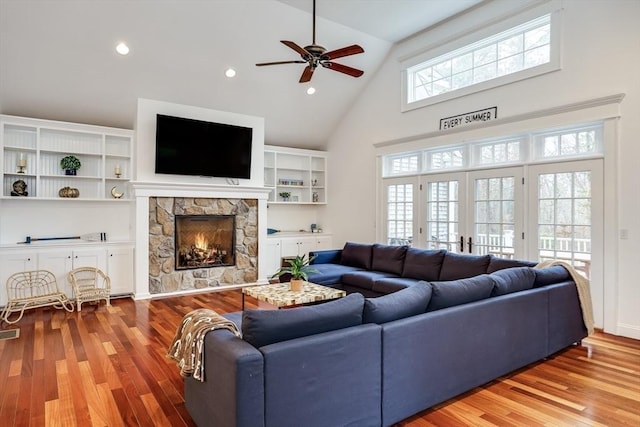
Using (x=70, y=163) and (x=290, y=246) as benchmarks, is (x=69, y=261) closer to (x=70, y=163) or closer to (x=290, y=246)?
(x=70, y=163)

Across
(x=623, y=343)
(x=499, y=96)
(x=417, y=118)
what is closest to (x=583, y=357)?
(x=623, y=343)

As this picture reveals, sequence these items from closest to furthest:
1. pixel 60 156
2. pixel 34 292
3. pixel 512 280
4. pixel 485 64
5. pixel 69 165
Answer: pixel 512 280 → pixel 34 292 → pixel 485 64 → pixel 69 165 → pixel 60 156

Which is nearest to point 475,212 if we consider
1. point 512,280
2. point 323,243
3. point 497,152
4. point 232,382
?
point 497,152

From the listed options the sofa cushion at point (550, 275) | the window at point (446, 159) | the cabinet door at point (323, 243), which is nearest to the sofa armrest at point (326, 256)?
the cabinet door at point (323, 243)

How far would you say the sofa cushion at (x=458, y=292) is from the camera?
2801 mm

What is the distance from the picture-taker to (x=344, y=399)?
2.21 meters

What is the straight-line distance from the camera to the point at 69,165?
5945 mm

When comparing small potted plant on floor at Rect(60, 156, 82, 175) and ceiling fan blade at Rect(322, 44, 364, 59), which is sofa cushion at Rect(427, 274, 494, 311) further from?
small potted plant on floor at Rect(60, 156, 82, 175)

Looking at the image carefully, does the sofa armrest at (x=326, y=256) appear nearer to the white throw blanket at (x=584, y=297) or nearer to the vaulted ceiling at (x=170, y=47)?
the vaulted ceiling at (x=170, y=47)

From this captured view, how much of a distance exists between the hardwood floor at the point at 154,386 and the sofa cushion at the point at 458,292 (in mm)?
710

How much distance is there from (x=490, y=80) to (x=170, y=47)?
15.2 ft

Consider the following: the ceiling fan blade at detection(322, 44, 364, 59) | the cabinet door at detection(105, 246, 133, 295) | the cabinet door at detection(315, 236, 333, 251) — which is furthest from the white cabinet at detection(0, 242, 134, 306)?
the ceiling fan blade at detection(322, 44, 364, 59)

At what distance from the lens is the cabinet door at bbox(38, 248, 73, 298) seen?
17.8ft

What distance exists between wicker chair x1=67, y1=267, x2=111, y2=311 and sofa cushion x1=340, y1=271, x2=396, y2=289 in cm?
349
